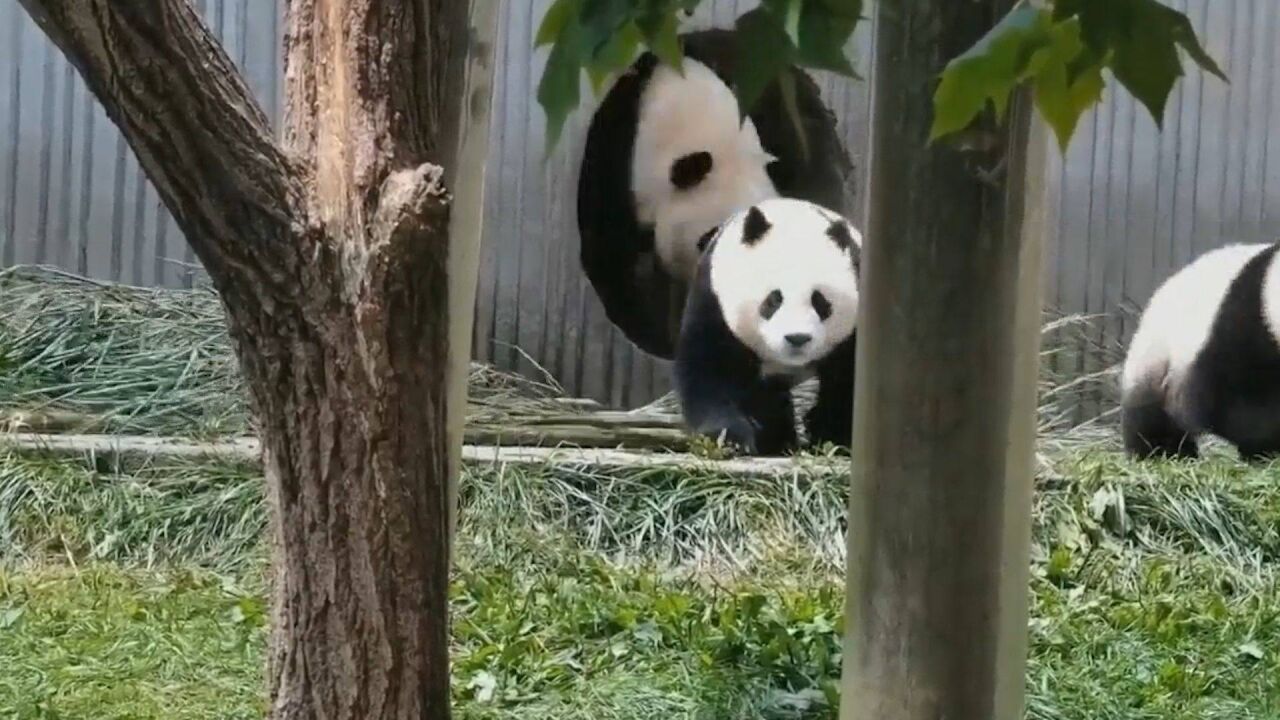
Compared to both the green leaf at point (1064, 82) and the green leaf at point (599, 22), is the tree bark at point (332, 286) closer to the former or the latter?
the green leaf at point (599, 22)

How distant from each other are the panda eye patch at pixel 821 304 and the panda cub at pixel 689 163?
1368 millimetres

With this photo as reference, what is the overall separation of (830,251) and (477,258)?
Answer: 2.39 m

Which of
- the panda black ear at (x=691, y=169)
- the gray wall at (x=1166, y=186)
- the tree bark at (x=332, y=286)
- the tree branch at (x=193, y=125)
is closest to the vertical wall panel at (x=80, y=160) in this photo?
the panda black ear at (x=691, y=169)

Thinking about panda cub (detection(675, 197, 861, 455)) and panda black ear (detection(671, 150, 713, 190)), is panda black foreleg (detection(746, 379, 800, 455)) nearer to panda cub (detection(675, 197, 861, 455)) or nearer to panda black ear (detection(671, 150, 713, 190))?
panda cub (detection(675, 197, 861, 455))

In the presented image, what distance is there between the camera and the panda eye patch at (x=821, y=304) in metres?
5.25

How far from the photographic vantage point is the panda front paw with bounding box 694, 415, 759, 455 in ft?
16.3

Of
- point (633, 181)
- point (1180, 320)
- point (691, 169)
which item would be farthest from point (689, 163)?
point (1180, 320)

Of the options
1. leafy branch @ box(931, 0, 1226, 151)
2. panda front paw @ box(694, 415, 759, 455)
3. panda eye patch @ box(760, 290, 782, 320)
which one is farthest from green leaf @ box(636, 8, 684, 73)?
panda eye patch @ box(760, 290, 782, 320)

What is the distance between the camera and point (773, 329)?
518 centimetres

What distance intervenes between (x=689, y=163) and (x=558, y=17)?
517cm

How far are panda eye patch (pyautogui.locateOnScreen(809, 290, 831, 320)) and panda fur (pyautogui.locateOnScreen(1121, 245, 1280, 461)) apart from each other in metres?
1.10

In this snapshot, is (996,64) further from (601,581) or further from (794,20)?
(601,581)

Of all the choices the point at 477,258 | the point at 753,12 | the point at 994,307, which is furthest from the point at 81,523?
the point at 753,12

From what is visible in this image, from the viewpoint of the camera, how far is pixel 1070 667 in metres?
3.26
